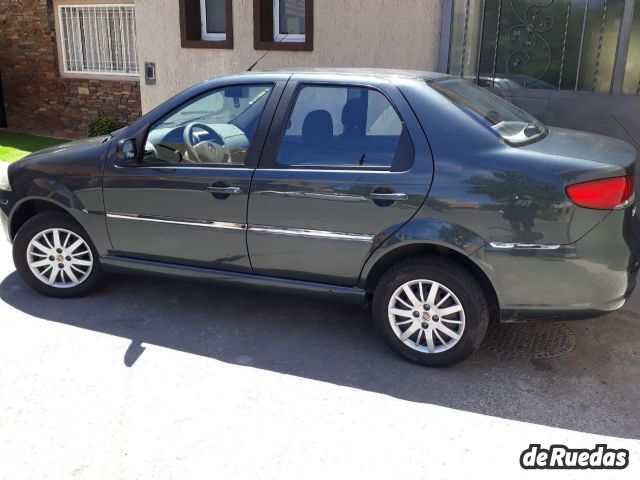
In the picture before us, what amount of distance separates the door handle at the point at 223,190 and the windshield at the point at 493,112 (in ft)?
4.43

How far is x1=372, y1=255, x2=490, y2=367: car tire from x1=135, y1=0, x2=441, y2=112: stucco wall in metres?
4.06

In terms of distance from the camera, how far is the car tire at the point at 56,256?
463 centimetres

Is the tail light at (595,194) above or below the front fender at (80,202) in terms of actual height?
above

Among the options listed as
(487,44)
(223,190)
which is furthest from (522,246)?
(487,44)

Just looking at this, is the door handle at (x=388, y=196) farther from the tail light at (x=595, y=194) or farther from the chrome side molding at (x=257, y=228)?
the tail light at (x=595, y=194)

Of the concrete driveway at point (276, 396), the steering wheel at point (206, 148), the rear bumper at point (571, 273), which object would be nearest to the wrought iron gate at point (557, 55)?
the concrete driveway at point (276, 396)

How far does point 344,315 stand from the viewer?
454cm

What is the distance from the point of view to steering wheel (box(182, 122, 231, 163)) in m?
4.16

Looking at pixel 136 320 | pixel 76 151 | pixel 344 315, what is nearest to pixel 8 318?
pixel 136 320

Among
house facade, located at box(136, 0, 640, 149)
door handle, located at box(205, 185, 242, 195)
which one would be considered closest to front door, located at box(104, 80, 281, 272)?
door handle, located at box(205, 185, 242, 195)

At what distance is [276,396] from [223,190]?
1.34 meters

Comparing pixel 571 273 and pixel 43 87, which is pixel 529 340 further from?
pixel 43 87

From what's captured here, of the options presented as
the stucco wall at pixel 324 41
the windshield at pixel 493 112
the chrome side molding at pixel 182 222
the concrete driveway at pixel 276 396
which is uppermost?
the stucco wall at pixel 324 41

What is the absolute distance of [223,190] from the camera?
402 cm
